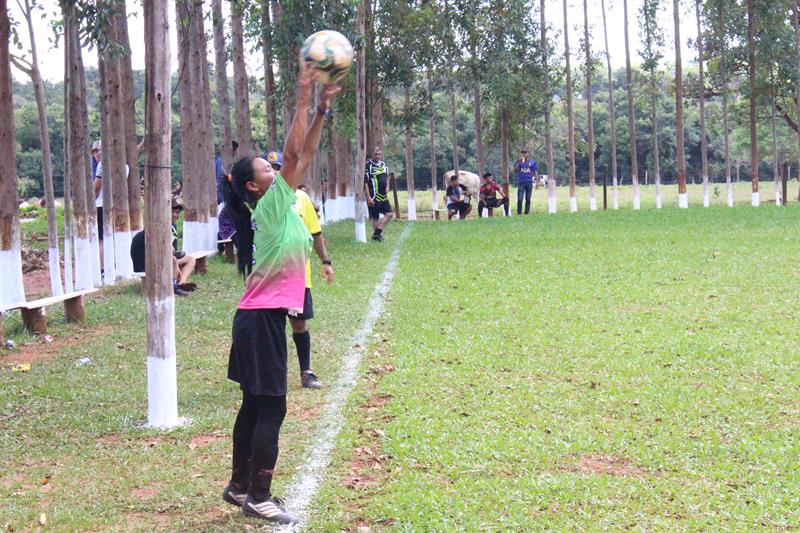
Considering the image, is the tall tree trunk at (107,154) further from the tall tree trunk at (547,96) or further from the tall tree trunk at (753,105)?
the tall tree trunk at (753,105)

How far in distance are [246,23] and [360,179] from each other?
5.22 meters

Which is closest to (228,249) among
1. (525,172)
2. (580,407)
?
(580,407)

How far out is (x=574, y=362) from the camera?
8.89 metres

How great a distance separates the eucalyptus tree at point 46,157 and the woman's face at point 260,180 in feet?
30.4

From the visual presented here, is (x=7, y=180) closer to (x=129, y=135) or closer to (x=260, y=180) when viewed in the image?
(x=129, y=135)

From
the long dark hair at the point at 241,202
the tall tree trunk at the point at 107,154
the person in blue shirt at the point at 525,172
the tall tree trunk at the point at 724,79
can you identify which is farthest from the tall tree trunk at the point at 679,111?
the long dark hair at the point at 241,202

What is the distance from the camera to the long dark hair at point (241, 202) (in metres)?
5.52

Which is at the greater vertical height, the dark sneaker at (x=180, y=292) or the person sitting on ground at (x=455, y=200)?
the person sitting on ground at (x=455, y=200)

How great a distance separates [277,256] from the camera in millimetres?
5289

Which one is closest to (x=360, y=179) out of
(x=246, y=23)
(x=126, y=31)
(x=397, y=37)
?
(x=246, y=23)

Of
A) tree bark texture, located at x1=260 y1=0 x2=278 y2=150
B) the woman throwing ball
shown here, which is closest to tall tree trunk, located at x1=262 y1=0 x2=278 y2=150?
tree bark texture, located at x1=260 y1=0 x2=278 y2=150

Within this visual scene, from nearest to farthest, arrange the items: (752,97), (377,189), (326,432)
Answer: (326,432) < (377,189) < (752,97)

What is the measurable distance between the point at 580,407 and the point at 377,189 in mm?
14966

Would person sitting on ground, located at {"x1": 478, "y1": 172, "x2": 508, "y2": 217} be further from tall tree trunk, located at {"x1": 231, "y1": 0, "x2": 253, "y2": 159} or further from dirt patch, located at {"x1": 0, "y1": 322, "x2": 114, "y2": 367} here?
dirt patch, located at {"x1": 0, "y1": 322, "x2": 114, "y2": 367}
